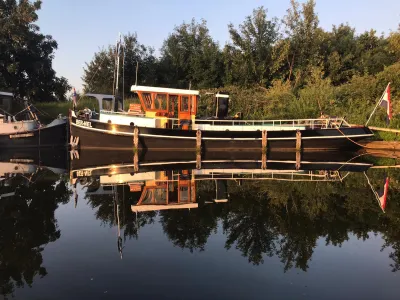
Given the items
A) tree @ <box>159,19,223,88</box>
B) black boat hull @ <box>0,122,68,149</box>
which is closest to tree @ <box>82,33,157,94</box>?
tree @ <box>159,19,223,88</box>

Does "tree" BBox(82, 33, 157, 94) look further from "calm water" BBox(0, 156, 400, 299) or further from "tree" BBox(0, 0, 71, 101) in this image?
"calm water" BBox(0, 156, 400, 299)

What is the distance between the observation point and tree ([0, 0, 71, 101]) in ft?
95.4

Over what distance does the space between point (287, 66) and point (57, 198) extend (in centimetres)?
2845

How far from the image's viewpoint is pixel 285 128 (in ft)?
67.5

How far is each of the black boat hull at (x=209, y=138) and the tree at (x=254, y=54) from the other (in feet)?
44.0

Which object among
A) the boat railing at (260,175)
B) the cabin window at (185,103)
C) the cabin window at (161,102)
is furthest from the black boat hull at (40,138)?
the boat railing at (260,175)

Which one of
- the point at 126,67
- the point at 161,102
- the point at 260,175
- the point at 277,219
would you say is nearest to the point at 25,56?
the point at 126,67

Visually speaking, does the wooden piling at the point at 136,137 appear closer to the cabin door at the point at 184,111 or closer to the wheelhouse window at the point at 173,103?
the wheelhouse window at the point at 173,103

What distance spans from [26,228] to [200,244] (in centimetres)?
345

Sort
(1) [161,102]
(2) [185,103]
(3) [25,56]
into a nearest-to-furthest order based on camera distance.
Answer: (1) [161,102], (2) [185,103], (3) [25,56]

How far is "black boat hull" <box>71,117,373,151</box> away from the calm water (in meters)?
9.33

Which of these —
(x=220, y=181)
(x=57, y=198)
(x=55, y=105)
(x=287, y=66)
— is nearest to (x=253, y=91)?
(x=287, y=66)

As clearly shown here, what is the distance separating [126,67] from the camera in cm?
3544

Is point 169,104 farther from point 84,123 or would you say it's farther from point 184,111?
point 84,123
